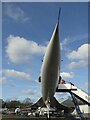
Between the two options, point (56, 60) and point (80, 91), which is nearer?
point (56, 60)

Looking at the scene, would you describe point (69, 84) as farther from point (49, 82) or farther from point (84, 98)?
point (49, 82)

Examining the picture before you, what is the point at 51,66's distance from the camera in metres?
17.6

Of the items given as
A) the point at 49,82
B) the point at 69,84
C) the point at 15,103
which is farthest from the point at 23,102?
the point at 49,82

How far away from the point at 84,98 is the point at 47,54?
7.67 m

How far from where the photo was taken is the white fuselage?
16.4m

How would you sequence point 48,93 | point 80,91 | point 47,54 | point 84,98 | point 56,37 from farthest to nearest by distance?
point 80,91, point 84,98, point 48,93, point 47,54, point 56,37

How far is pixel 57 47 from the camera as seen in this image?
16641 mm

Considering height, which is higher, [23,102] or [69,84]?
[69,84]

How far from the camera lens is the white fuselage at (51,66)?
16391mm

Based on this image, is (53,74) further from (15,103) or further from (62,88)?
(15,103)

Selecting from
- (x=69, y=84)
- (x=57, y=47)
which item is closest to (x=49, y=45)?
(x=57, y=47)

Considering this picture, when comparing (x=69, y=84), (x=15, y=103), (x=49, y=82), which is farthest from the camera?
(x=15, y=103)

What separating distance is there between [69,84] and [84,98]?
4.15 m

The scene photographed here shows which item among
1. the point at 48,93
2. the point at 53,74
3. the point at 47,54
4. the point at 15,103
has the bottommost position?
the point at 15,103
